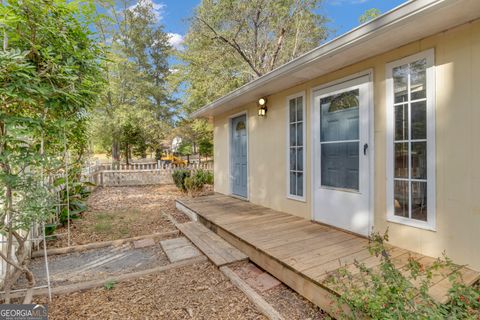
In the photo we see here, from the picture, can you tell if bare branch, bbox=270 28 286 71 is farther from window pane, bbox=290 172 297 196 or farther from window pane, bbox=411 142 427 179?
window pane, bbox=411 142 427 179

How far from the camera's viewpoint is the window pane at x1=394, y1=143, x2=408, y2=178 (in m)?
2.57

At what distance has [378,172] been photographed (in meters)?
2.82

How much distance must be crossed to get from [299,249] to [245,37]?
32.8 feet

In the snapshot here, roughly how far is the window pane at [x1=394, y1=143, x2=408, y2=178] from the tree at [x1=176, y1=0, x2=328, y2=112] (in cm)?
875

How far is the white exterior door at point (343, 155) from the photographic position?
2938 mm

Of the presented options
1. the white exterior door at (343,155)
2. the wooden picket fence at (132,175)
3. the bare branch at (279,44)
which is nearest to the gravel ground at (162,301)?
the white exterior door at (343,155)

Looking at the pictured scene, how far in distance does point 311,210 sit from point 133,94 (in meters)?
12.8

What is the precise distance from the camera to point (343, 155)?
324cm

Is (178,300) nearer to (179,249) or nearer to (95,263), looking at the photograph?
(179,249)

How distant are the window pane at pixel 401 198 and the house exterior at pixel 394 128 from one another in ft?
0.03

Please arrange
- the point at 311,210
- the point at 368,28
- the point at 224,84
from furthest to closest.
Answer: the point at 224,84 → the point at 311,210 → the point at 368,28

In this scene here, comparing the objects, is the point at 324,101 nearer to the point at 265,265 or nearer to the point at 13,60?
the point at 265,265

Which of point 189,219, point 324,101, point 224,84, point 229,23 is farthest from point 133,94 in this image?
point 324,101

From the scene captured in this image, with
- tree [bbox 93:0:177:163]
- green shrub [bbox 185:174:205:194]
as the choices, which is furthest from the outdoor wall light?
tree [bbox 93:0:177:163]
